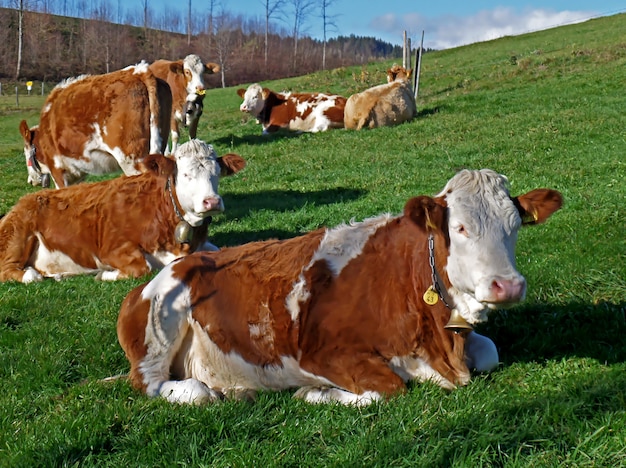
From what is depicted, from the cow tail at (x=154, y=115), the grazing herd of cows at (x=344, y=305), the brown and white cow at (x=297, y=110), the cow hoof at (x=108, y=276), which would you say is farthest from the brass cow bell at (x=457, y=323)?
the brown and white cow at (x=297, y=110)

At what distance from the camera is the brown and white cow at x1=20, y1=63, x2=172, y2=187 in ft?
38.2

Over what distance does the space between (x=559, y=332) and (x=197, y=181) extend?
443cm

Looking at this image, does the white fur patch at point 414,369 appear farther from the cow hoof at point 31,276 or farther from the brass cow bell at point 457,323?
the cow hoof at point 31,276

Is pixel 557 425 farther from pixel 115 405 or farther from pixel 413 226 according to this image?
pixel 115 405

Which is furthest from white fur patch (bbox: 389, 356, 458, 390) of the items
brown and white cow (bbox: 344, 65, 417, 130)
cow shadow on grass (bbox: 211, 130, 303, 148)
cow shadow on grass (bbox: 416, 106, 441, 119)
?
cow shadow on grass (bbox: 416, 106, 441, 119)

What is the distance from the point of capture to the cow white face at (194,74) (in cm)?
1720

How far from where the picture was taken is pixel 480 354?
4578mm

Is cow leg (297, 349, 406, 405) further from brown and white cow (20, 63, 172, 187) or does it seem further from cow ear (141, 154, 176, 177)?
brown and white cow (20, 63, 172, 187)

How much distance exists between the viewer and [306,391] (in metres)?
4.47

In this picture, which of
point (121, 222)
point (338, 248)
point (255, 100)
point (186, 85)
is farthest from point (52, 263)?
point (255, 100)

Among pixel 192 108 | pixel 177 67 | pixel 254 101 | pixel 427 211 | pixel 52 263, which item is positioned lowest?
pixel 52 263

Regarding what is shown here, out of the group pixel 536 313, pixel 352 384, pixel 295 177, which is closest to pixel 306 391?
pixel 352 384

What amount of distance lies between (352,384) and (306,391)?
1.09 ft

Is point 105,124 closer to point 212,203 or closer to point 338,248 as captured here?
point 212,203
